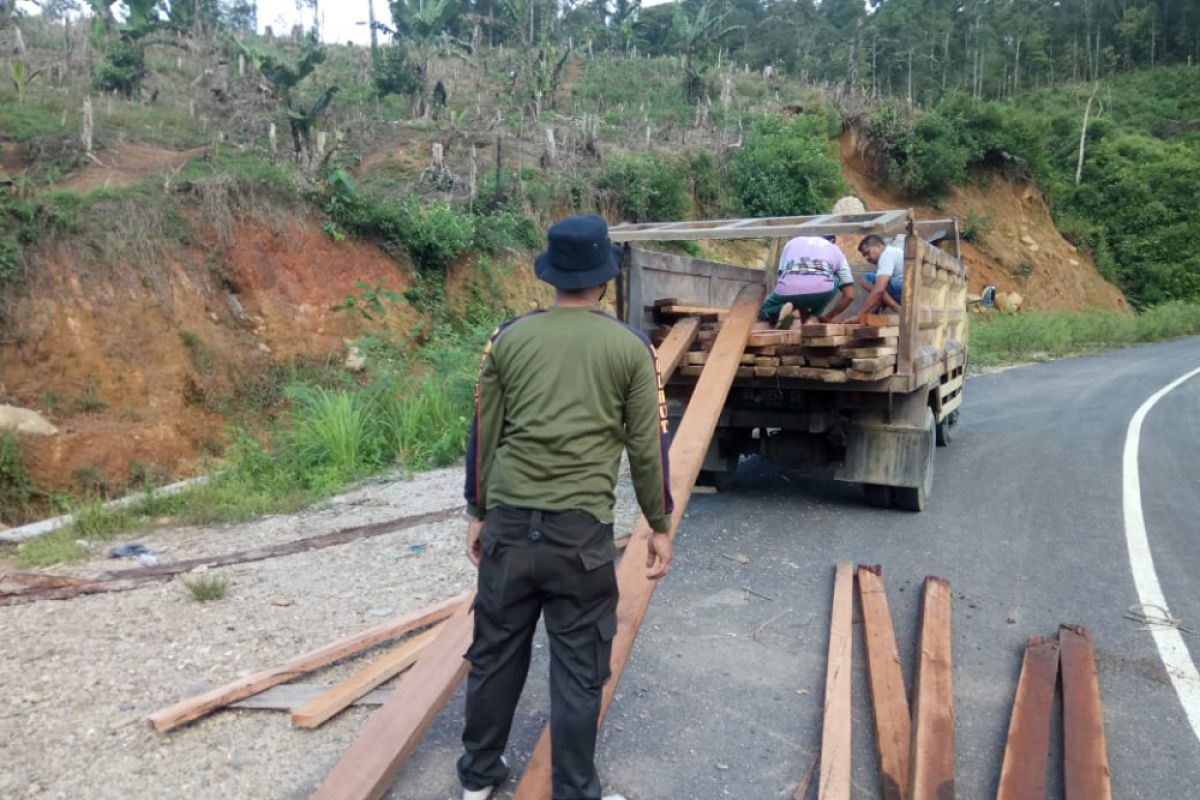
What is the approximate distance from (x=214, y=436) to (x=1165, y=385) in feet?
52.7

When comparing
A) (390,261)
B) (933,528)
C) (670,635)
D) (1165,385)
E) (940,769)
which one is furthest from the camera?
(1165,385)

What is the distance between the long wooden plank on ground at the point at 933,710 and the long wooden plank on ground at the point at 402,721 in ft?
4.25

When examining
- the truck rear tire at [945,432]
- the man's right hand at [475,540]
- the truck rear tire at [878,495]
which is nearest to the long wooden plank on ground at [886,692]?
the man's right hand at [475,540]

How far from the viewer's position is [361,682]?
12.4 feet

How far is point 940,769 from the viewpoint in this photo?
3.18 meters

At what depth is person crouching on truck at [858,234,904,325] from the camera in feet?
22.6

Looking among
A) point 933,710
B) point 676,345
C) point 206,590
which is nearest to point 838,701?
point 933,710

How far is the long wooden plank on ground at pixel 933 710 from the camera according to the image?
10.2 feet

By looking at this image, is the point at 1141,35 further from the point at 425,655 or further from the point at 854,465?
the point at 425,655

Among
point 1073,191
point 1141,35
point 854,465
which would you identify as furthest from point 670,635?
point 1141,35

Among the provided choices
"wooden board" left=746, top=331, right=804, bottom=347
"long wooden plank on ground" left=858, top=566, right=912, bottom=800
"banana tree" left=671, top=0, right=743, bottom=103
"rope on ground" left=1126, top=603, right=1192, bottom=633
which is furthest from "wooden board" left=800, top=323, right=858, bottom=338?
"banana tree" left=671, top=0, right=743, bottom=103

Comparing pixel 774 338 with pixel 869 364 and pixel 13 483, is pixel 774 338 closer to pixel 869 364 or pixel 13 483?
pixel 869 364

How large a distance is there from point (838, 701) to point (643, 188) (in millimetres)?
16171

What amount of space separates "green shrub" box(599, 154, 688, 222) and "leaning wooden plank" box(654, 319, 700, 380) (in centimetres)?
1296
